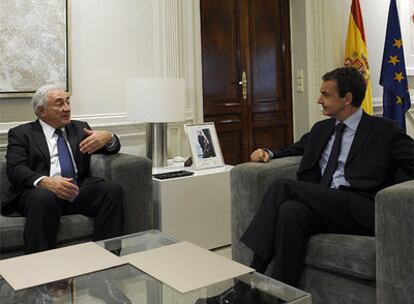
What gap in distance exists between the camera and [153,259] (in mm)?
1723

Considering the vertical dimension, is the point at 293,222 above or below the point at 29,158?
below

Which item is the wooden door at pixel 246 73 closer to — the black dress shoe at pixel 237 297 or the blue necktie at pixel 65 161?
the blue necktie at pixel 65 161

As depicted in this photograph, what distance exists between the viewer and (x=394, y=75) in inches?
187

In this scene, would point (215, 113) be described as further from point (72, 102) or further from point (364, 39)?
point (364, 39)

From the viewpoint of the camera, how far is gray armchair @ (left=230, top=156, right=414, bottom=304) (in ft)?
5.30

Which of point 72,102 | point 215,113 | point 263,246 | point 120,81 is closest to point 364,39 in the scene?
point 215,113

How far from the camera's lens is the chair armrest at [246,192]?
2.26 meters

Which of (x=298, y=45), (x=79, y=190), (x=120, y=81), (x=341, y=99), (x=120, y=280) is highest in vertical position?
(x=298, y=45)

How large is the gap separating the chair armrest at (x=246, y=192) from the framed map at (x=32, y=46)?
151cm

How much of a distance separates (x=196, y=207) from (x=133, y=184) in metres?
0.53

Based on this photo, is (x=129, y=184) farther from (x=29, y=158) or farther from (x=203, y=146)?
(x=203, y=146)

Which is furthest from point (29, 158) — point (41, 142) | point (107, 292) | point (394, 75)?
point (394, 75)

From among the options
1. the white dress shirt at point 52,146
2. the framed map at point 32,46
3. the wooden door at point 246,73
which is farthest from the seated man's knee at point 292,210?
the wooden door at point 246,73

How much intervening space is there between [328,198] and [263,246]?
1.11ft
